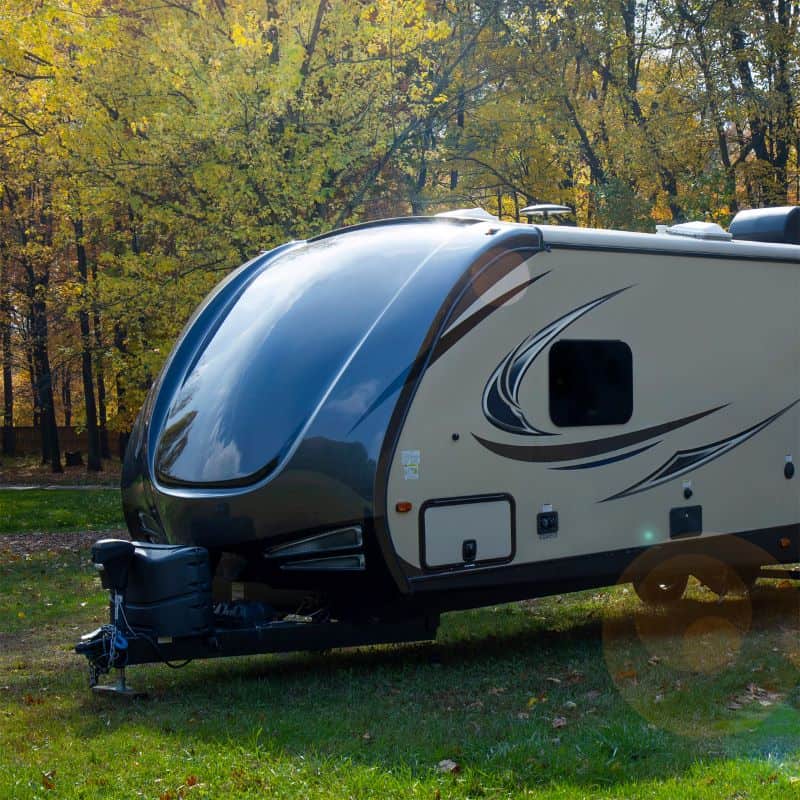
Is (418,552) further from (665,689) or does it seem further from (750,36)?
(750,36)

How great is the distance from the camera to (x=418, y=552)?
25.3 ft

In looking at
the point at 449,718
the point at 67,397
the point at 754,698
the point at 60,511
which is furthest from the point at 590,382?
the point at 67,397

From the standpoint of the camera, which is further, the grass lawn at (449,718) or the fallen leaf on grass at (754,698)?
the fallen leaf on grass at (754,698)

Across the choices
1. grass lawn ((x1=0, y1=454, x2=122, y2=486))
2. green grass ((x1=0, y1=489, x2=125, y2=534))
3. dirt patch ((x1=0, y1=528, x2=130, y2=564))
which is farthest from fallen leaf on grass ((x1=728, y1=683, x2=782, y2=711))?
grass lawn ((x1=0, y1=454, x2=122, y2=486))

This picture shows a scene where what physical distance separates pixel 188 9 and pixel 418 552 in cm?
1533

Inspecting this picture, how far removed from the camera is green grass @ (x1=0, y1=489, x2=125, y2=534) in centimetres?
1862

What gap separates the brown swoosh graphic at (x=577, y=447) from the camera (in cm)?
816

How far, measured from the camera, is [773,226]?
10.6 meters

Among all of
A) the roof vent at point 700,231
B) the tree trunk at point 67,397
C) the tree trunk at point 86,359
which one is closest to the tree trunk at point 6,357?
the tree trunk at point 67,397

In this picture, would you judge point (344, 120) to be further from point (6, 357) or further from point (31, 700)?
point (6, 357)

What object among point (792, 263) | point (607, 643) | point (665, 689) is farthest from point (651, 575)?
point (792, 263)

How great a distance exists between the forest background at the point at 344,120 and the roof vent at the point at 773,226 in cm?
740

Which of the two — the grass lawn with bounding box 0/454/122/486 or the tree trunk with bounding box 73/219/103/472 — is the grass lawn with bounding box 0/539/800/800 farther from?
the grass lawn with bounding box 0/454/122/486

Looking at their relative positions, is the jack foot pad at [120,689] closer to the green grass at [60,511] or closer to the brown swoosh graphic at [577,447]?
the brown swoosh graphic at [577,447]
